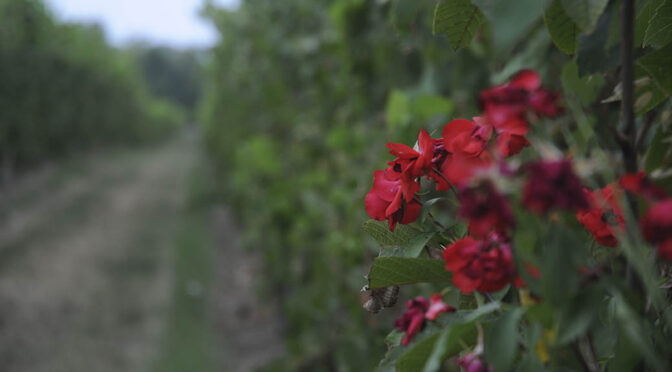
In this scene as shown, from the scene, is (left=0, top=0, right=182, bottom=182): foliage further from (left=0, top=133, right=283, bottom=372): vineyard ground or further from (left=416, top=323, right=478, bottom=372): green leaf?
(left=416, top=323, right=478, bottom=372): green leaf

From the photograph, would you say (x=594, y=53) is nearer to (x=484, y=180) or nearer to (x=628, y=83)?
(x=628, y=83)

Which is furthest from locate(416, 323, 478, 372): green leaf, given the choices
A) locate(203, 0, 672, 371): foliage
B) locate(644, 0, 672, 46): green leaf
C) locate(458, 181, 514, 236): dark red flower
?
locate(644, 0, 672, 46): green leaf

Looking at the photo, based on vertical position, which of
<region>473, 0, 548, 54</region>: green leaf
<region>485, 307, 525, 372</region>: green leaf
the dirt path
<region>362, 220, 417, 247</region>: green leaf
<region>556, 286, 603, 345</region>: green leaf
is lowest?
the dirt path

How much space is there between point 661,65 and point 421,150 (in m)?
0.24

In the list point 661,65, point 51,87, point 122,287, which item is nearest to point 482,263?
point 661,65

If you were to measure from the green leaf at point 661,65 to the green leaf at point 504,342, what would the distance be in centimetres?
28

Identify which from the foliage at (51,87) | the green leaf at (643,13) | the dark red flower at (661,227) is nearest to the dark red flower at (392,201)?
the dark red flower at (661,227)

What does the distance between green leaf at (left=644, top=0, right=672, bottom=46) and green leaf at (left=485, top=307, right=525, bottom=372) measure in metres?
0.35

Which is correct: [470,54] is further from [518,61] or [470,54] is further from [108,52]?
[108,52]

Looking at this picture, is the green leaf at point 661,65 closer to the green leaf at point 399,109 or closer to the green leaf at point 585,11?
the green leaf at point 585,11

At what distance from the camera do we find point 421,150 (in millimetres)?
512

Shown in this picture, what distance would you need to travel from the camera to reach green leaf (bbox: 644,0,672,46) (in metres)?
0.54

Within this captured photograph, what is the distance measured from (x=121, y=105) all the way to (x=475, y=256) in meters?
22.4

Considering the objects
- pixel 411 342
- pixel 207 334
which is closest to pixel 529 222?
pixel 411 342
